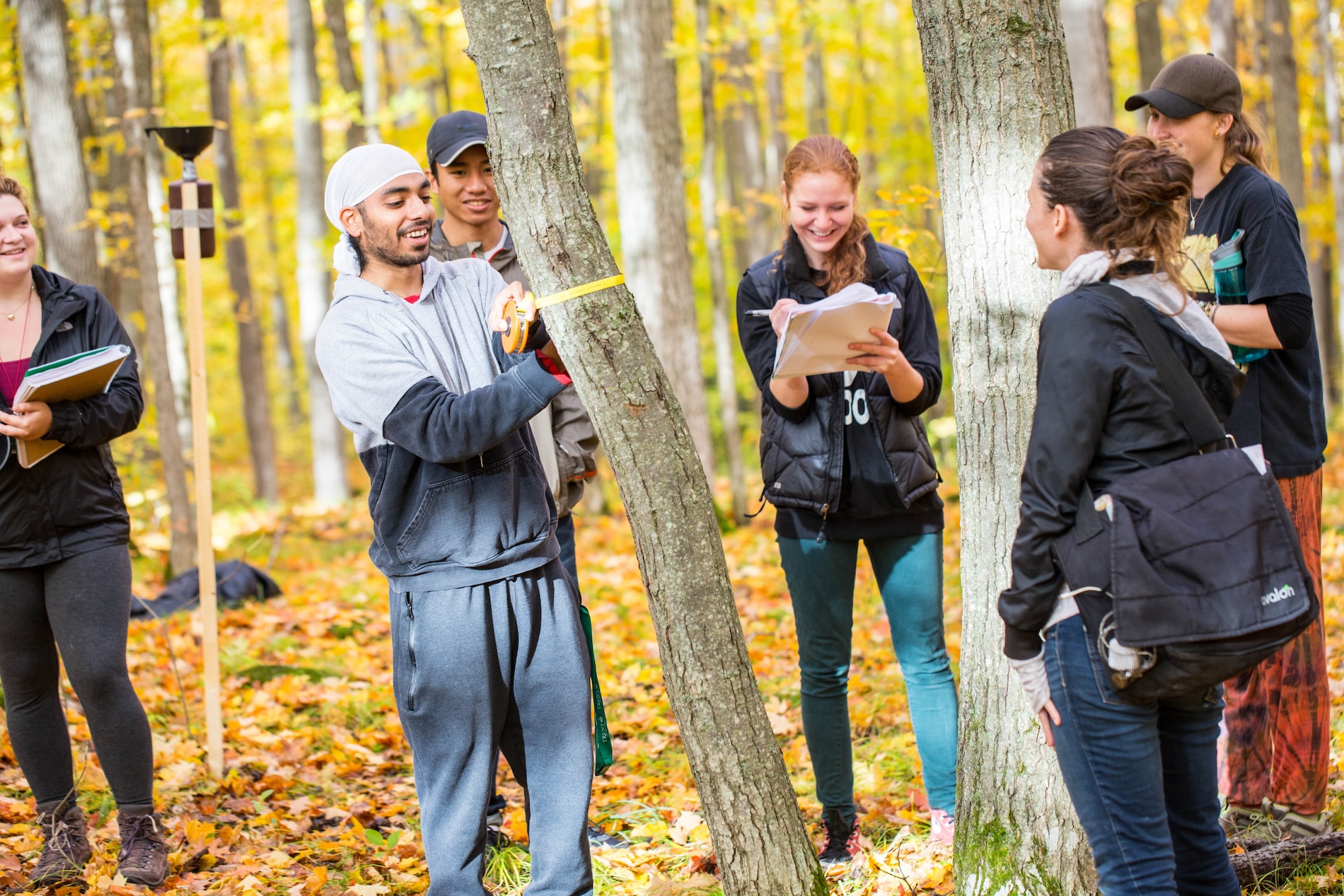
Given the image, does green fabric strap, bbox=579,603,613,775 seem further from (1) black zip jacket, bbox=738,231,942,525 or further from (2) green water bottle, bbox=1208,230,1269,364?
(2) green water bottle, bbox=1208,230,1269,364

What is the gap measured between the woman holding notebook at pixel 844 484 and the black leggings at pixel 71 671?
7.19ft

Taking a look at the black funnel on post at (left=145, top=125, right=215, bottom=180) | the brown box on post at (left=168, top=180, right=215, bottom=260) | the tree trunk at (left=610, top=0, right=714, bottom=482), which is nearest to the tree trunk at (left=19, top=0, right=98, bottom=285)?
the brown box on post at (left=168, top=180, right=215, bottom=260)

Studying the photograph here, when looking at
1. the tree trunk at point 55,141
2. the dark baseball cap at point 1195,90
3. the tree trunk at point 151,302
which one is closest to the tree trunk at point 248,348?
the tree trunk at point 151,302

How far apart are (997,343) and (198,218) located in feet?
11.6

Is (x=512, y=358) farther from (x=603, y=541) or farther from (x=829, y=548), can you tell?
(x=603, y=541)

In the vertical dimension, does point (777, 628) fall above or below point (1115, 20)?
below

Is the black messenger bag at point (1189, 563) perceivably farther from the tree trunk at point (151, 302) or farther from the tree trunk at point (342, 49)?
the tree trunk at point (342, 49)

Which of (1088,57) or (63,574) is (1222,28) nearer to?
(1088,57)

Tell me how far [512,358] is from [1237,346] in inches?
82.6

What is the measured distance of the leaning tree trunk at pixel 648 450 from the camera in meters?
2.55

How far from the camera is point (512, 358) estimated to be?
284cm

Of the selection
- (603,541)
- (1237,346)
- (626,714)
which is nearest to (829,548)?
(1237,346)

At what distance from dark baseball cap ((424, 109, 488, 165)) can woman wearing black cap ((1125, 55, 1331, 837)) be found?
211 cm

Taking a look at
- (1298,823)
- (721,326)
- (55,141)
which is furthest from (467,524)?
(721,326)
